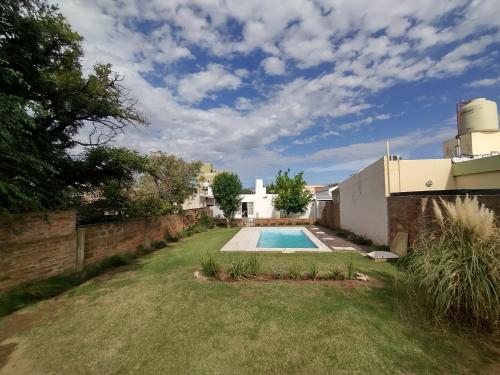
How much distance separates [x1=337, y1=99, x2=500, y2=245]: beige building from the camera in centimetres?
948

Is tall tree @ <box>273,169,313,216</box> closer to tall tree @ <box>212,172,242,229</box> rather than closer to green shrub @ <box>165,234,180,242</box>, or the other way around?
tall tree @ <box>212,172,242,229</box>

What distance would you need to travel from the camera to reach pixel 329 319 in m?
4.19

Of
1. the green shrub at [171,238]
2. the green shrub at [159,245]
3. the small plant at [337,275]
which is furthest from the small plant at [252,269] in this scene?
the green shrub at [171,238]

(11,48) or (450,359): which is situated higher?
(11,48)

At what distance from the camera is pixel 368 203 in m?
12.1

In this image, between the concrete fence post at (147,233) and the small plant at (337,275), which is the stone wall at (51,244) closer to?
the concrete fence post at (147,233)

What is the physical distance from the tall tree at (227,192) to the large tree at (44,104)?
42.4 ft

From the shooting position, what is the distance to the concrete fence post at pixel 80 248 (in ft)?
23.6

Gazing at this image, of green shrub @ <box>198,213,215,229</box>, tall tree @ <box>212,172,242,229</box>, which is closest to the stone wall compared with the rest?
green shrub @ <box>198,213,215,229</box>

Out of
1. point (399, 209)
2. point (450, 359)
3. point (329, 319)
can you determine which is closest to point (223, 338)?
point (329, 319)

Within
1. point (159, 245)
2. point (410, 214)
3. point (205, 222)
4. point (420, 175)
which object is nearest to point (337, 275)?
point (410, 214)

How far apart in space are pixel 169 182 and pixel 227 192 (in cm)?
Result: 538

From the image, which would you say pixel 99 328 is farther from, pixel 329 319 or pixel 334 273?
pixel 334 273

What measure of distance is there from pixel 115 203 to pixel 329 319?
30.1 ft
